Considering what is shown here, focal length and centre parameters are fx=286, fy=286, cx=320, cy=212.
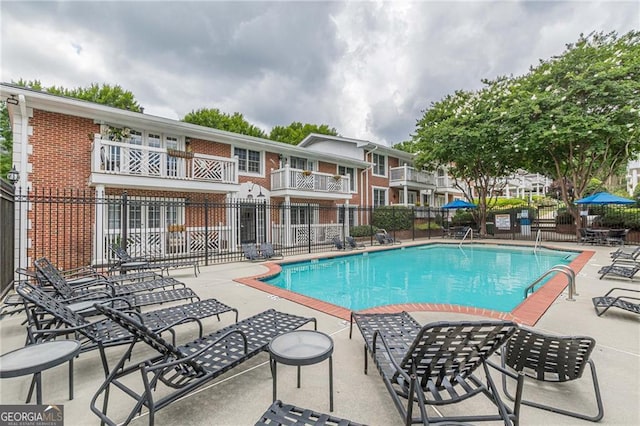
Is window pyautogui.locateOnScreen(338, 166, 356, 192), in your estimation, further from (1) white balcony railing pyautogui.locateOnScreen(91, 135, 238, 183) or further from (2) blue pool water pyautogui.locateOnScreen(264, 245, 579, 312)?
(1) white balcony railing pyautogui.locateOnScreen(91, 135, 238, 183)

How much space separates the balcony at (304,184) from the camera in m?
15.4

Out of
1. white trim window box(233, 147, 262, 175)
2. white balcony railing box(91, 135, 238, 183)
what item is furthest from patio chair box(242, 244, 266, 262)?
white trim window box(233, 147, 262, 175)

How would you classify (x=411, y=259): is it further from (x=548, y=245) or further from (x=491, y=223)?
(x=491, y=223)

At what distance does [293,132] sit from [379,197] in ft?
52.8

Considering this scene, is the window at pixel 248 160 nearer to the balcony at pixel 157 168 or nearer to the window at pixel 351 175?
the balcony at pixel 157 168

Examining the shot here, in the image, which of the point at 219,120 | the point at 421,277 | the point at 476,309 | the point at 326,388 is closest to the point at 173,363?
the point at 326,388

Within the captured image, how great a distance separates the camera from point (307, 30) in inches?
495

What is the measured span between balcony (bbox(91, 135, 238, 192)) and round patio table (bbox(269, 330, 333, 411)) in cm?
1034

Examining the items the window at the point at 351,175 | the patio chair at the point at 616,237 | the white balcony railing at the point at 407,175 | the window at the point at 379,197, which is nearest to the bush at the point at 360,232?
the window at the point at 351,175

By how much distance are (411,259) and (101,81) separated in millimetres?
29013

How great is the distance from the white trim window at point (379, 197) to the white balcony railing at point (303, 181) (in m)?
5.24

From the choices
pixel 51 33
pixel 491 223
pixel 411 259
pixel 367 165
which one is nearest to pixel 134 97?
pixel 51 33

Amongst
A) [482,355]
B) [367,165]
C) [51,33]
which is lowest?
[482,355]

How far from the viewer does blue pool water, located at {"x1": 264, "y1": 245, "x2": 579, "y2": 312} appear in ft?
23.4
